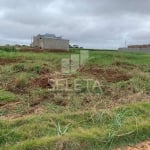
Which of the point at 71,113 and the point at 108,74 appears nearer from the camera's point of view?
the point at 71,113

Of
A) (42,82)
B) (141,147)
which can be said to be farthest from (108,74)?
(141,147)

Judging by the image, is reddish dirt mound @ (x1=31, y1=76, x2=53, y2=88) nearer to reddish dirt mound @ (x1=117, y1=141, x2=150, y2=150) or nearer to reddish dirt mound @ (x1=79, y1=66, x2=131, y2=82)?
reddish dirt mound @ (x1=79, y1=66, x2=131, y2=82)

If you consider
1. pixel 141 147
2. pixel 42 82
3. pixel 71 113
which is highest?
pixel 42 82

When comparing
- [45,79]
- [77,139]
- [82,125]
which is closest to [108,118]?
[82,125]

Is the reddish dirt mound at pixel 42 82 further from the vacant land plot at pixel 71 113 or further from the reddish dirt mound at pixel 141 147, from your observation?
the reddish dirt mound at pixel 141 147

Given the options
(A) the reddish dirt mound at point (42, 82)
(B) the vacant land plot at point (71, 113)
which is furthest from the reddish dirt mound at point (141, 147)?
(A) the reddish dirt mound at point (42, 82)

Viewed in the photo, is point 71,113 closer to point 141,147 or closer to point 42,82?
point 141,147

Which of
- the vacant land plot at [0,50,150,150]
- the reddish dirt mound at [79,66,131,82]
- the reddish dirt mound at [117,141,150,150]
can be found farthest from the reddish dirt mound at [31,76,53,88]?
the reddish dirt mound at [117,141,150,150]

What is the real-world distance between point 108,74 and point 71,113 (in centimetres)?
506

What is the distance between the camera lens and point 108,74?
34.8 feet

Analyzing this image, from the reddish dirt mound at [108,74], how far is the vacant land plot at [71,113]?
29mm

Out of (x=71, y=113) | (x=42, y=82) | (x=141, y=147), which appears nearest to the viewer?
(x=141, y=147)

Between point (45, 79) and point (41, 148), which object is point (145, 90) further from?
point (41, 148)

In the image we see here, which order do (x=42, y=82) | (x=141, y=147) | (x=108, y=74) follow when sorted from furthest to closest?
1. (x=108, y=74)
2. (x=42, y=82)
3. (x=141, y=147)
